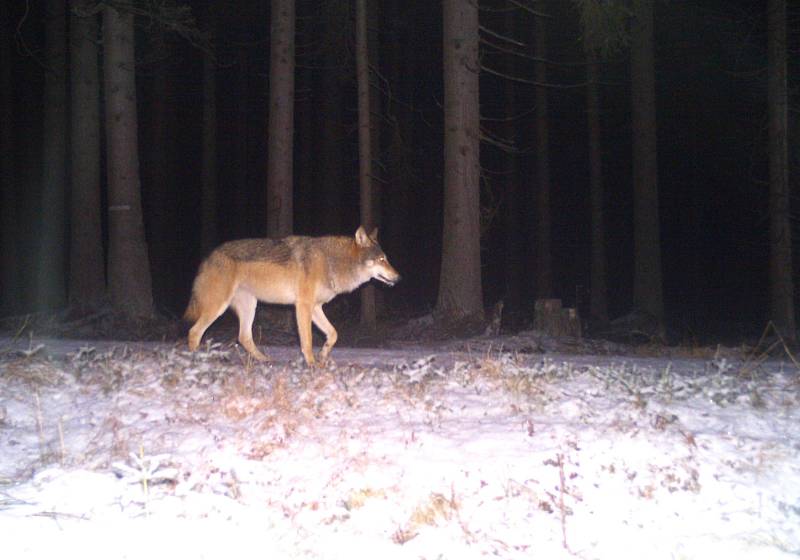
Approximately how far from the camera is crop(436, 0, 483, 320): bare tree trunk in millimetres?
13281

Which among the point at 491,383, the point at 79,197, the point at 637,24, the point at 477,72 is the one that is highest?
the point at 637,24

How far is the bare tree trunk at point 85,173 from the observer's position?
1584 centimetres

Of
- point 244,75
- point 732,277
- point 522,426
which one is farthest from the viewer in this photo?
point 732,277

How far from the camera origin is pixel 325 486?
4707mm

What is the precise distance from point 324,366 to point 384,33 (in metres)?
19.3

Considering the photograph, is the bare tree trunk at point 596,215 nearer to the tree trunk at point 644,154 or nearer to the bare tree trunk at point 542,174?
the bare tree trunk at point 542,174

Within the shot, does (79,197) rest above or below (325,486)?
above

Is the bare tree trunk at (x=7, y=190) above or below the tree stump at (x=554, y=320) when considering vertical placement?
above

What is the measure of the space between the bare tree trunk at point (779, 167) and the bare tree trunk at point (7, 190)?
22917 millimetres

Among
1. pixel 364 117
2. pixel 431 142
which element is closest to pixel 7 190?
pixel 431 142

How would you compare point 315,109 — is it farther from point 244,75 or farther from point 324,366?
point 324,366

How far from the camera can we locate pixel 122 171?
14.0 meters

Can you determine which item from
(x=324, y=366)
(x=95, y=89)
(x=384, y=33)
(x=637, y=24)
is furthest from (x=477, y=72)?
(x=384, y=33)

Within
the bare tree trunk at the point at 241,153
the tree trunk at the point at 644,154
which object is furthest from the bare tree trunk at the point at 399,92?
the bare tree trunk at the point at 241,153
